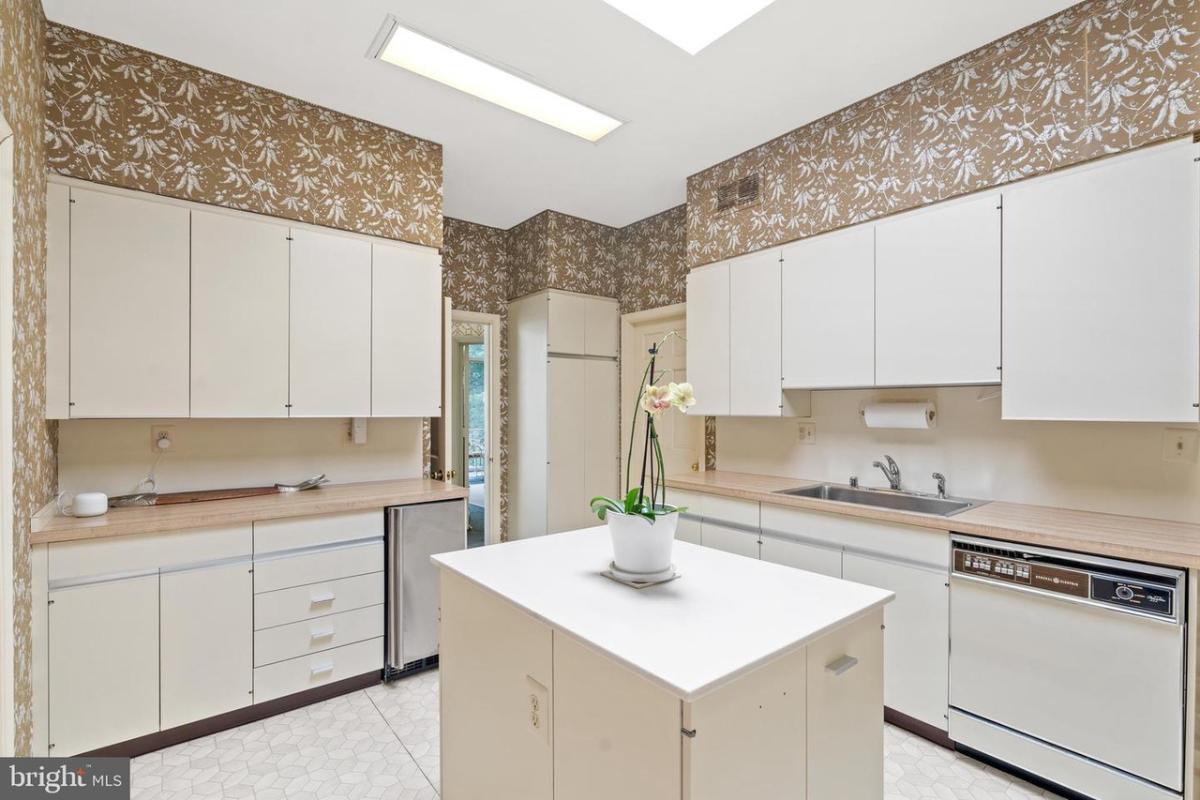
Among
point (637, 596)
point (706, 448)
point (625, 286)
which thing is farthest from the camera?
point (625, 286)

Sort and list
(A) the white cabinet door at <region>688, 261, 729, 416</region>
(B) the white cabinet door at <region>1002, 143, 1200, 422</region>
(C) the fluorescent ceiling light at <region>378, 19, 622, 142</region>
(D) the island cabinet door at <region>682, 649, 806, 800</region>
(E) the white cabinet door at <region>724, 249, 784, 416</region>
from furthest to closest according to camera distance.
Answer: (A) the white cabinet door at <region>688, 261, 729, 416</region>, (E) the white cabinet door at <region>724, 249, 784, 416</region>, (C) the fluorescent ceiling light at <region>378, 19, 622, 142</region>, (B) the white cabinet door at <region>1002, 143, 1200, 422</region>, (D) the island cabinet door at <region>682, 649, 806, 800</region>

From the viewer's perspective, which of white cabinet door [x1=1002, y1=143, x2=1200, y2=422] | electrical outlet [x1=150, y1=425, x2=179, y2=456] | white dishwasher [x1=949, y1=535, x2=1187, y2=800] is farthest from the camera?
electrical outlet [x1=150, y1=425, x2=179, y2=456]

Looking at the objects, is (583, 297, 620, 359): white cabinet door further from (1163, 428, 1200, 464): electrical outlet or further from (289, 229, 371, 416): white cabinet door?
(1163, 428, 1200, 464): electrical outlet

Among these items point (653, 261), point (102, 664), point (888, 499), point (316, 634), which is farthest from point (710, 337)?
point (102, 664)

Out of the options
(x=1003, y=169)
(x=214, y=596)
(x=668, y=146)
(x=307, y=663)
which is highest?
(x=668, y=146)

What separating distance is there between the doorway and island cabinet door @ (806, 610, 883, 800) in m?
2.47

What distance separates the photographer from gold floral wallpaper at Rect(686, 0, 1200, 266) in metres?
1.88

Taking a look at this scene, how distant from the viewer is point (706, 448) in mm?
3801

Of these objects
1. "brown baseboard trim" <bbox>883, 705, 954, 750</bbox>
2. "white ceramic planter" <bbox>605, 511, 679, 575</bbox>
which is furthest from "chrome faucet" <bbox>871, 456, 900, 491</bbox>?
"white ceramic planter" <bbox>605, 511, 679, 575</bbox>

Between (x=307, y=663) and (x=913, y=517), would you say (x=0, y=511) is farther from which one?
(x=913, y=517)

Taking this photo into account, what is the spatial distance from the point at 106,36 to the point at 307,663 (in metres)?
2.80

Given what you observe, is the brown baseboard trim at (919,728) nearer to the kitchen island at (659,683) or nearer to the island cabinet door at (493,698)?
the kitchen island at (659,683)

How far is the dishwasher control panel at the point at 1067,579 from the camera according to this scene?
5.39 feet

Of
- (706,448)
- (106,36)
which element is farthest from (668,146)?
(106,36)
